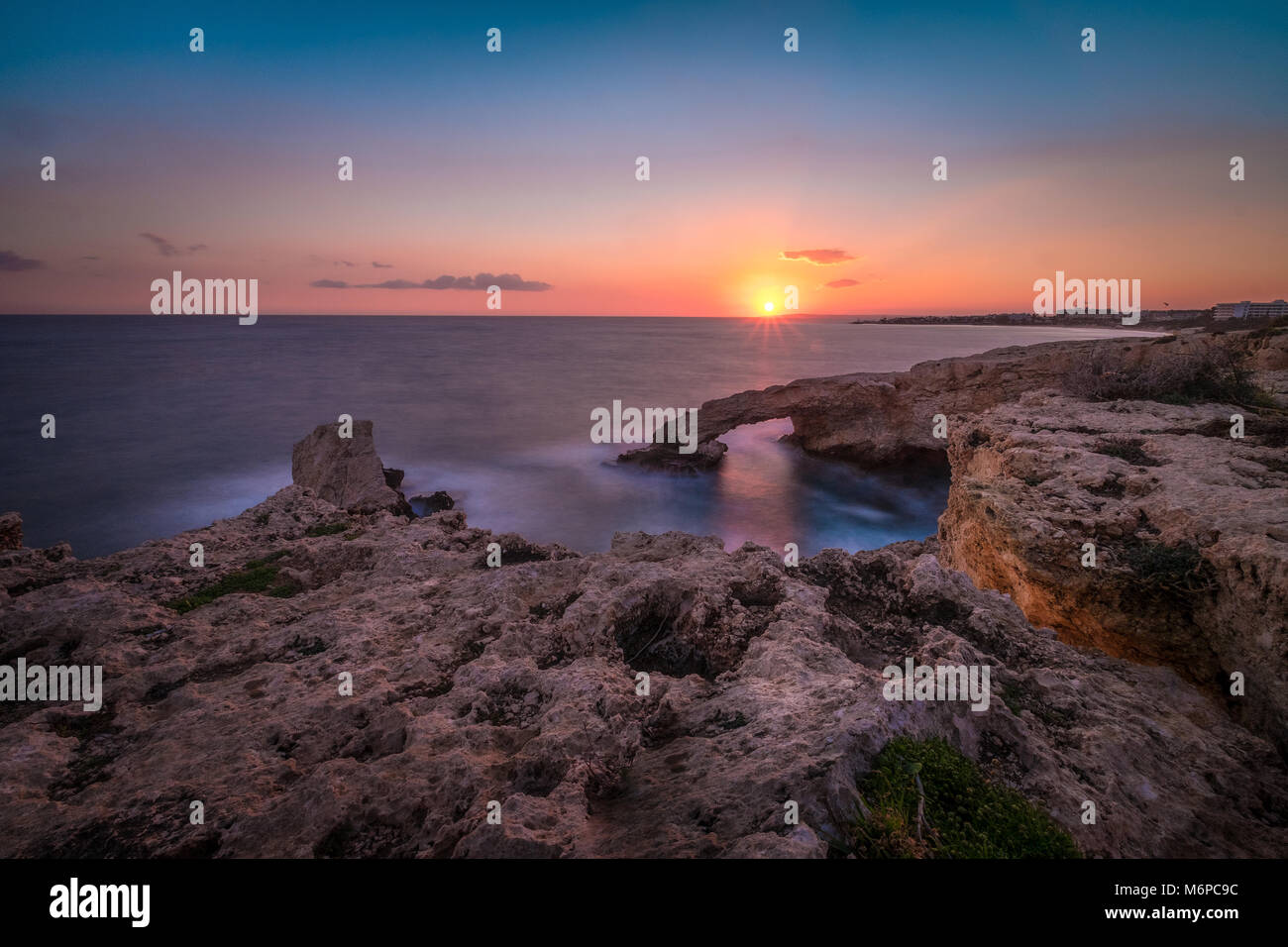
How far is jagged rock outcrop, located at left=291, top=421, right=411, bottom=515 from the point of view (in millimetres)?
12555

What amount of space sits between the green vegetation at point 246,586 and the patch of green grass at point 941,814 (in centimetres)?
532

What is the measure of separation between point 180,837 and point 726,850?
2622mm

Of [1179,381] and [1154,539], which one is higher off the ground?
[1179,381]

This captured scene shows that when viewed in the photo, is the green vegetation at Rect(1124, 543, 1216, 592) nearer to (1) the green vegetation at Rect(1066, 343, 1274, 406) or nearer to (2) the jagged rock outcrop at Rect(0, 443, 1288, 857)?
(2) the jagged rock outcrop at Rect(0, 443, 1288, 857)

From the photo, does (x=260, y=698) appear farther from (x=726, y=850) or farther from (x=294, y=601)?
(x=726, y=850)

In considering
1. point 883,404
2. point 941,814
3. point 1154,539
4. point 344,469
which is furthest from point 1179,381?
point 344,469

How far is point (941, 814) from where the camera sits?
248cm

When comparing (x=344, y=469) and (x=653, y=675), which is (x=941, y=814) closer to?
(x=653, y=675)

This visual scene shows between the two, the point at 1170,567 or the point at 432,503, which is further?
the point at 432,503

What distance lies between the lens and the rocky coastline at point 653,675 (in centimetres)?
275

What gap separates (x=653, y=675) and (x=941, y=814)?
202 cm

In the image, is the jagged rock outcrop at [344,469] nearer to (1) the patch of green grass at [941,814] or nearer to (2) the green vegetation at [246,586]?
(2) the green vegetation at [246,586]
